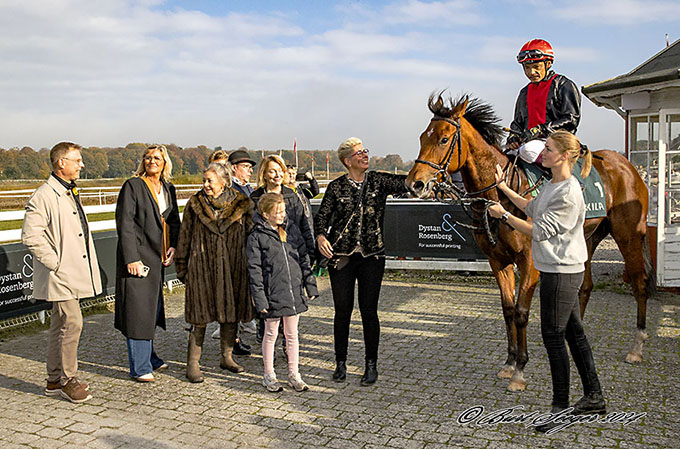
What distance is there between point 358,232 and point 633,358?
2.98m

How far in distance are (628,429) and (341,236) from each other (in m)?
2.55

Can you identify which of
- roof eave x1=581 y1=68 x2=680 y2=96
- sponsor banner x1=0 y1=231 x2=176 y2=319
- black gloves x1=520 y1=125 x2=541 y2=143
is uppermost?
roof eave x1=581 y1=68 x2=680 y2=96

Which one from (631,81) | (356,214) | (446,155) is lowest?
(356,214)

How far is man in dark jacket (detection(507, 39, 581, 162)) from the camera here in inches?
207

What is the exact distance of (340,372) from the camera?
5.27 meters

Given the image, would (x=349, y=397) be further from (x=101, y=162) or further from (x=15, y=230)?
(x=101, y=162)

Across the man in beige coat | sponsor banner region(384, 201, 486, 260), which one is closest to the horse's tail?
sponsor banner region(384, 201, 486, 260)

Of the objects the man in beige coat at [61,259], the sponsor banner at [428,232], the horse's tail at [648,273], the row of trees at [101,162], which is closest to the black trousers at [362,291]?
the man in beige coat at [61,259]

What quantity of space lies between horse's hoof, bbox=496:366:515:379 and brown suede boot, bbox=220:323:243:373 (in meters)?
2.38

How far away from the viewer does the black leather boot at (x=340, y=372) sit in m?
5.24

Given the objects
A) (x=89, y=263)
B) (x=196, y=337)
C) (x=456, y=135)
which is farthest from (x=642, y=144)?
(x=89, y=263)

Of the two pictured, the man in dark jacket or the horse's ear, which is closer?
the horse's ear

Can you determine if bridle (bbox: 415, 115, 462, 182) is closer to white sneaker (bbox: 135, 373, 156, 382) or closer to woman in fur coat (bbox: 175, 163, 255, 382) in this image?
woman in fur coat (bbox: 175, 163, 255, 382)

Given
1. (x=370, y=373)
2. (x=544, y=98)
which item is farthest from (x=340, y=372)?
(x=544, y=98)
